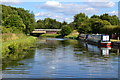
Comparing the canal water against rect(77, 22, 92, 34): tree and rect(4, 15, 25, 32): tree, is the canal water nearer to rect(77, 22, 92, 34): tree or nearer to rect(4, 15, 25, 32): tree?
rect(4, 15, 25, 32): tree

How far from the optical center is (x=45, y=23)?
164250mm

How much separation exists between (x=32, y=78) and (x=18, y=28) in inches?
1948

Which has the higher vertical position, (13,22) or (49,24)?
(49,24)

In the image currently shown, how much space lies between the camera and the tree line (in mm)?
62062

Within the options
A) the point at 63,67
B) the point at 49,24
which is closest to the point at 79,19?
the point at 49,24

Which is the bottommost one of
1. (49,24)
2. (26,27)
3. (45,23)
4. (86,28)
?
(26,27)

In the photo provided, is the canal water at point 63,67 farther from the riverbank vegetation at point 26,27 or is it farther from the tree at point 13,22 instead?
the tree at point 13,22

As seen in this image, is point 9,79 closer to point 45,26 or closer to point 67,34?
point 67,34

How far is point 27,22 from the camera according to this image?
252 ft

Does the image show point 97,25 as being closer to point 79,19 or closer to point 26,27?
point 26,27

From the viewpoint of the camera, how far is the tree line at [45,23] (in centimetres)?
6206

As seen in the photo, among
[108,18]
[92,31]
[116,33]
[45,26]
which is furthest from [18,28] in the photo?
[45,26]

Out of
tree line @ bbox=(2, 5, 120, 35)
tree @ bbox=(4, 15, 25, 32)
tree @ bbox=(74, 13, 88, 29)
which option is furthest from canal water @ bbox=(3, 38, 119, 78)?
tree @ bbox=(74, 13, 88, 29)

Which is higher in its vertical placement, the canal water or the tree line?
the tree line
